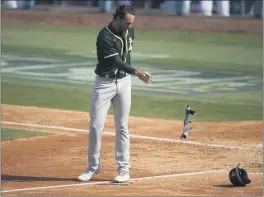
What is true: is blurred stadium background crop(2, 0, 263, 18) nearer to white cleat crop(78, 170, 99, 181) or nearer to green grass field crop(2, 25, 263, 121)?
green grass field crop(2, 25, 263, 121)

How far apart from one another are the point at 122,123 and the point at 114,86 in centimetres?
48

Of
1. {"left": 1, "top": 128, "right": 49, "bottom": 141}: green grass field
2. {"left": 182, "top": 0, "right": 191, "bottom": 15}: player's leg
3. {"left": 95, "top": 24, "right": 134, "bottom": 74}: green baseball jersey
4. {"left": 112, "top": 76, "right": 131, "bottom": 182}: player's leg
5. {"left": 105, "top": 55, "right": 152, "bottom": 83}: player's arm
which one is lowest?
{"left": 182, "top": 0, "right": 191, "bottom": 15}: player's leg

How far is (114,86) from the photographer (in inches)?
454

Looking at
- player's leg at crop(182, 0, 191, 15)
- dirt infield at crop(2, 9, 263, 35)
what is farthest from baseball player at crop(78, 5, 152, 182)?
player's leg at crop(182, 0, 191, 15)

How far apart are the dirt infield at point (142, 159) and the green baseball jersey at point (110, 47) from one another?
1.48 metres

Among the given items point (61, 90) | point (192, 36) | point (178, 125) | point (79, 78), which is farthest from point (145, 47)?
point (178, 125)

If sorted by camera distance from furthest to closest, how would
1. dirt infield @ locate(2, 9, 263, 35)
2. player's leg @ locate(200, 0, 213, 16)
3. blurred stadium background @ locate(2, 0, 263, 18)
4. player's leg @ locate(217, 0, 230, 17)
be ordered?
player's leg @ locate(200, 0, 213, 16), blurred stadium background @ locate(2, 0, 263, 18), player's leg @ locate(217, 0, 230, 17), dirt infield @ locate(2, 9, 263, 35)

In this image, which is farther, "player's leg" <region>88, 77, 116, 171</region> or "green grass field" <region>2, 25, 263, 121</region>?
"green grass field" <region>2, 25, 263, 121</region>

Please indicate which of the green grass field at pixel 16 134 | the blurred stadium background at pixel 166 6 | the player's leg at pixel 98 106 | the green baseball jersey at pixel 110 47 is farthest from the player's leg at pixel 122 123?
the blurred stadium background at pixel 166 6

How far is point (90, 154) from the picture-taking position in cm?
1172

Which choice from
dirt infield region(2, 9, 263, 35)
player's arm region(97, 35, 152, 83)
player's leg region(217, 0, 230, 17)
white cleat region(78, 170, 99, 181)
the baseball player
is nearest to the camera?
player's arm region(97, 35, 152, 83)

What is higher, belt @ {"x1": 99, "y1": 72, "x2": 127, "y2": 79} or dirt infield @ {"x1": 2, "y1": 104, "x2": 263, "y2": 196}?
belt @ {"x1": 99, "y1": 72, "x2": 127, "y2": 79}

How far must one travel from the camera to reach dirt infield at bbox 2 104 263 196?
11133 mm

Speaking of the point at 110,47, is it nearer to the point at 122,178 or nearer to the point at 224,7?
the point at 122,178
